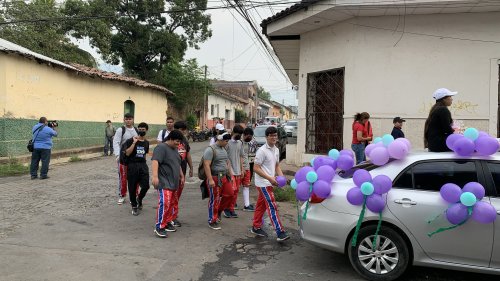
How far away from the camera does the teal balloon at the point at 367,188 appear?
4.21m

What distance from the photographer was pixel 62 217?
6.87 meters

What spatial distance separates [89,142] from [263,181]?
1384 cm

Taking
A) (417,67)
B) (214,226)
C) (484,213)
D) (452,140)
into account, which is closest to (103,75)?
(417,67)

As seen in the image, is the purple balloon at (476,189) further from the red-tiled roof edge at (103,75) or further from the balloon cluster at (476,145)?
the red-tiled roof edge at (103,75)

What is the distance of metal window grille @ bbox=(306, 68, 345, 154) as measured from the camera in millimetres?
10641

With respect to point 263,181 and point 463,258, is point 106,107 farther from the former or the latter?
point 463,258

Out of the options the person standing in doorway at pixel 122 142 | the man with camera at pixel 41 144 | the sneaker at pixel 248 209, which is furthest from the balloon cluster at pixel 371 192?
the man with camera at pixel 41 144

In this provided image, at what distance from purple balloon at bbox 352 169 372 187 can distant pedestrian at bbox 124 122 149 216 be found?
3.95 m

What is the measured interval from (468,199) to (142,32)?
93.3ft

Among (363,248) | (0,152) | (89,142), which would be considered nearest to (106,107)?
(89,142)

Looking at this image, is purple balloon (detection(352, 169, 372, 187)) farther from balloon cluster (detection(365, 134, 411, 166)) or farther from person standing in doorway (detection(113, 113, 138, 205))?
person standing in doorway (detection(113, 113, 138, 205))

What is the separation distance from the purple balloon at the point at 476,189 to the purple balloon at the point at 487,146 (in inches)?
14.8

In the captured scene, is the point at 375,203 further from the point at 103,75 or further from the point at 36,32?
the point at 36,32

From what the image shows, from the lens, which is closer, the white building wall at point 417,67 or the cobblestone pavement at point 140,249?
the cobblestone pavement at point 140,249
